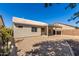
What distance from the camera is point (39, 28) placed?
10.4 meters

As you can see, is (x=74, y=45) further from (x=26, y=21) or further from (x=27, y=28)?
(x=26, y=21)

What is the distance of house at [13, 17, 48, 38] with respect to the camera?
10.2m

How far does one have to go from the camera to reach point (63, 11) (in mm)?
10227

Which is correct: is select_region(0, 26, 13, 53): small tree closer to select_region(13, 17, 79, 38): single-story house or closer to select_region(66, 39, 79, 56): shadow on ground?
select_region(13, 17, 79, 38): single-story house

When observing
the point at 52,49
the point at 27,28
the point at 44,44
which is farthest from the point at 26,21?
the point at 52,49

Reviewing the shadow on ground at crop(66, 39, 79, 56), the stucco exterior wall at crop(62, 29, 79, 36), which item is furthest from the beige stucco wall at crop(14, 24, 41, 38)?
the shadow on ground at crop(66, 39, 79, 56)

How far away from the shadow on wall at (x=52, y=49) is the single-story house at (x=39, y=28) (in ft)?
1.30

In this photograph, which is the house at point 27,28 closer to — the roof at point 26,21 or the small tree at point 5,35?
the roof at point 26,21

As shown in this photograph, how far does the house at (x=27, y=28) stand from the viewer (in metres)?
10.2

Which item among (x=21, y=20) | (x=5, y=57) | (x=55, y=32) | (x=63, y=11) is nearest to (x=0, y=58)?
(x=5, y=57)

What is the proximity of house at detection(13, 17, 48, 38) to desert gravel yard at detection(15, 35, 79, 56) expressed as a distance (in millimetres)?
205

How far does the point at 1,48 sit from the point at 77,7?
3340 mm

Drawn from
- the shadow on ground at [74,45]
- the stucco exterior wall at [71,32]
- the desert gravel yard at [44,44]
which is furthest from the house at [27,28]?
the shadow on ground at [74,45]

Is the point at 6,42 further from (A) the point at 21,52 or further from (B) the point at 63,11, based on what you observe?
(B) the point at 63,11
